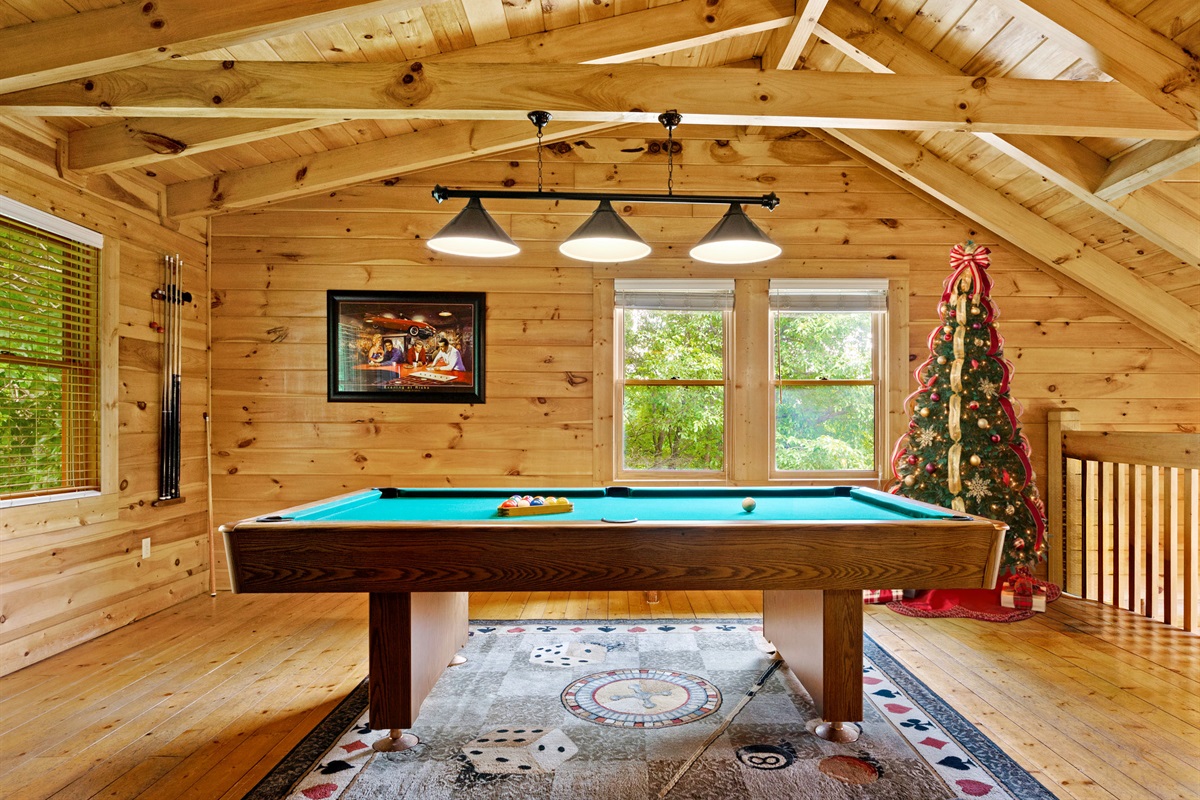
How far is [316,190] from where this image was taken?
4102 mm

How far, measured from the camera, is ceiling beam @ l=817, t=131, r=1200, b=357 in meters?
→ 4.09

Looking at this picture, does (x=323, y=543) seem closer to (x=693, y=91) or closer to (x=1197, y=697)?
(x=693, y=91)

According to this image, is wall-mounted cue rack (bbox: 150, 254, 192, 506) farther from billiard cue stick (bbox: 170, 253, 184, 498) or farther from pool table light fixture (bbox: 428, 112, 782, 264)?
pool table light fixture (bbox: 428, 112, 782, 264)

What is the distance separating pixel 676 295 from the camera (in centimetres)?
448

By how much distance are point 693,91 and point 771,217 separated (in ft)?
5.83

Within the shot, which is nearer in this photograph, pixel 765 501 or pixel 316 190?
pixel 765 501

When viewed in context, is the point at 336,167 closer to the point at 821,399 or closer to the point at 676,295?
→ the point at 676,295

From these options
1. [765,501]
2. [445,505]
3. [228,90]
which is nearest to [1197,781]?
[765,501]

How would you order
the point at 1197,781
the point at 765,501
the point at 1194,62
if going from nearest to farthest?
the point at 1197,781
the point at 1194,62
the point at 765,501

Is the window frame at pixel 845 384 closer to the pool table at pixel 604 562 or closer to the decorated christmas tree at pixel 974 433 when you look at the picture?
the decorated christmas tree at pixel 974 433

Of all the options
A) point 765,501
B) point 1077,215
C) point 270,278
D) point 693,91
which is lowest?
point 765,501

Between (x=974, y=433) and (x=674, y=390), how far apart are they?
182 centimetres

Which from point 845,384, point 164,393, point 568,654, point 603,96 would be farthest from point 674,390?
point 164,393

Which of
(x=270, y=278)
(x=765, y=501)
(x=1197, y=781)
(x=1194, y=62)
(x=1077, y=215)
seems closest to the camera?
(x=1197, y=781)
